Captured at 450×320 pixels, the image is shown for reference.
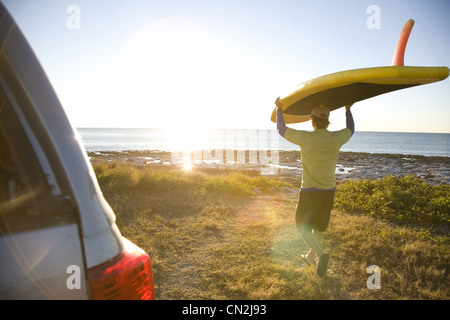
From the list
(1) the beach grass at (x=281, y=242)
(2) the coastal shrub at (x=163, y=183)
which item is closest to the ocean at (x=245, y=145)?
(2) the coastal shrub at (x=163, y=183)

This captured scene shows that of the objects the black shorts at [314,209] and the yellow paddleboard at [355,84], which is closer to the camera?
the yellow paddleboard at [355,84]

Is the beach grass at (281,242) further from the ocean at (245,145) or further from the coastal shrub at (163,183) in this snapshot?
the ocean at (245,145)

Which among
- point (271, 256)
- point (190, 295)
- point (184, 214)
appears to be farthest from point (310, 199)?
point (184, 214)

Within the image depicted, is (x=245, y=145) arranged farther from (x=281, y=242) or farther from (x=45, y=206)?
(x=45, y=206)

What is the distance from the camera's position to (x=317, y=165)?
3.43 metres

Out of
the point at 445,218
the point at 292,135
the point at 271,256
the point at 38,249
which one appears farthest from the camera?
the point at 445,218

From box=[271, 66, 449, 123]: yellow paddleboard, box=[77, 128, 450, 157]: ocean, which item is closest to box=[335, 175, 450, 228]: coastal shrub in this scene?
box=[271, 66, 449, 123]: yellow paddleboard

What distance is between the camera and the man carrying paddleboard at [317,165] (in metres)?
3.39

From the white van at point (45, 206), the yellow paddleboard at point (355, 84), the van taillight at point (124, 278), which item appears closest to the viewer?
the white van at point (45, 206)

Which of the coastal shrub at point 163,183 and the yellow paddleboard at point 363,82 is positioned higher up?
the yellow paddleboard at point 363,82

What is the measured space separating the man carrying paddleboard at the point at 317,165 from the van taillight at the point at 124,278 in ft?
8.70
